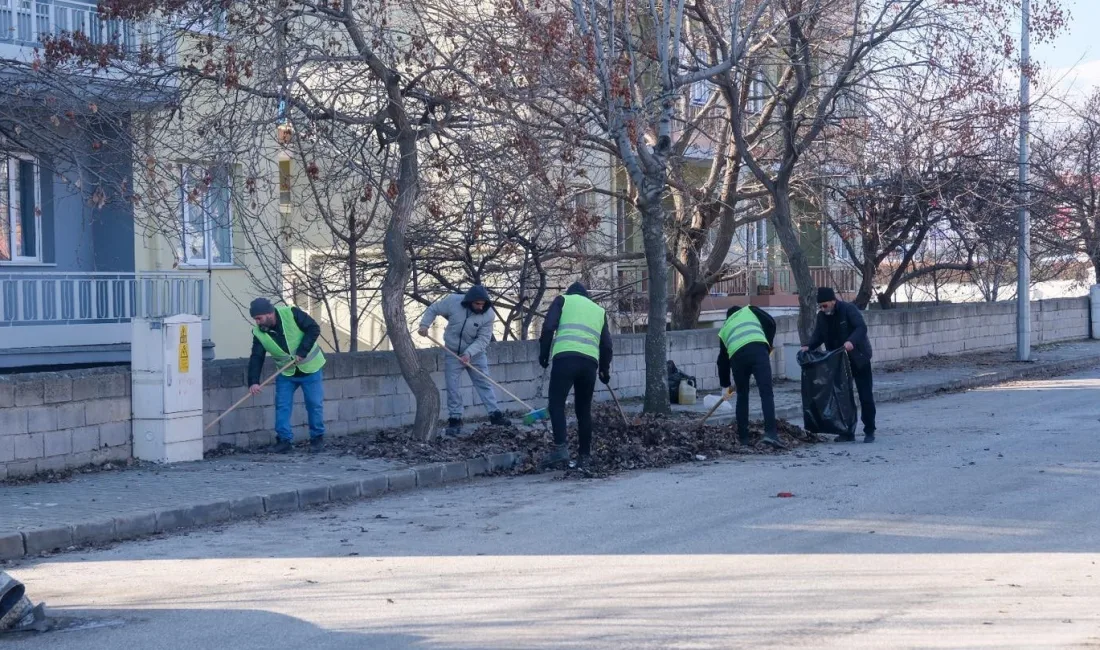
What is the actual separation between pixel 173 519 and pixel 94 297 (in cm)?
751

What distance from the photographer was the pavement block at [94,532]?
846 cm

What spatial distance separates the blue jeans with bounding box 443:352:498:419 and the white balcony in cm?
449

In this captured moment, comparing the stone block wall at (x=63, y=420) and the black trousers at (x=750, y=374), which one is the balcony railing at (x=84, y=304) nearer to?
the stone block wall at (x=63, y=420)

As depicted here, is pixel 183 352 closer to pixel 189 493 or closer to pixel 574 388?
pixel 189 493

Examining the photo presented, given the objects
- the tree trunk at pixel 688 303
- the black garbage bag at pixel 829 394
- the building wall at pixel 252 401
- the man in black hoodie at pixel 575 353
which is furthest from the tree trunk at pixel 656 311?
the tree trunk at pixel 688 303

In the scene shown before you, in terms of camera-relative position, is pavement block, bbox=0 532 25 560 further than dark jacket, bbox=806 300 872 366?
No

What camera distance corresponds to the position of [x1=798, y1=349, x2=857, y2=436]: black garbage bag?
13.4 m

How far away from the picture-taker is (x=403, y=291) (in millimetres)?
12445

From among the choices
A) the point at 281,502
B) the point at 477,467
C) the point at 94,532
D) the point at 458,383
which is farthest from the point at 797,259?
the point at 94,532

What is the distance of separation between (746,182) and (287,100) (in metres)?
12.6

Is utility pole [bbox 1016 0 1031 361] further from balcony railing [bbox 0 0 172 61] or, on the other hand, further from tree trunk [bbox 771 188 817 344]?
balcony railing [bbox 0 0 172 61]

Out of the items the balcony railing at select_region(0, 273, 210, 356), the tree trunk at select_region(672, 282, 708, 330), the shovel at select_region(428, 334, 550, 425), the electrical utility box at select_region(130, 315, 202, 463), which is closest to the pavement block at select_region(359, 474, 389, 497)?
the electrical utility box at select_region(130, 315, 202, 463)

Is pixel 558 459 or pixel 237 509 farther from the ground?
pixel 558 459

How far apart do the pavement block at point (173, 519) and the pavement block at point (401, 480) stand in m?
2.05
